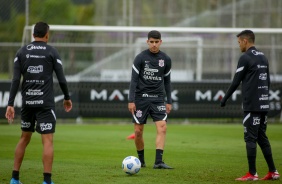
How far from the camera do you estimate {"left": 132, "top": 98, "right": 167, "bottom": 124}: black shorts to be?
1217 cm

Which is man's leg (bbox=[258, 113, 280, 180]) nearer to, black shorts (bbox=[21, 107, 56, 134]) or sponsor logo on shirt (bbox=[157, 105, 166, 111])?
sponsor logo on shirt (bbox=[157, 105, 166, 111])

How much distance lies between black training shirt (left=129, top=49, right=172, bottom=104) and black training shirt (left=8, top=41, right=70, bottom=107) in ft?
9.17

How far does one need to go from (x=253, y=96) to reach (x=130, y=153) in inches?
176

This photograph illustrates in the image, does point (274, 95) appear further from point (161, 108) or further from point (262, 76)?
point (262, 76)

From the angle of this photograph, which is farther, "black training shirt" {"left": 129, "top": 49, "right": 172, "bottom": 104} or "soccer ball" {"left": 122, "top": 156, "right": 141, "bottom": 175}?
"black training shirt" {"left": 129, "top": 49, "right": 172, "bottom": 104}

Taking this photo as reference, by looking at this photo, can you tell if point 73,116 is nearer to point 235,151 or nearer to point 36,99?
point 235,151

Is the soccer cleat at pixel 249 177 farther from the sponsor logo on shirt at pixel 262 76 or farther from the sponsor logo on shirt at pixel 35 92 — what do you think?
the sponsor logo on shirt at pixel 35 92

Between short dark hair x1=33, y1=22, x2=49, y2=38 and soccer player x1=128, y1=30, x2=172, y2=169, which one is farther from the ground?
short dark hair x1=33, y1=22, x2=49, y2=38

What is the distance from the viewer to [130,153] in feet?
47.3

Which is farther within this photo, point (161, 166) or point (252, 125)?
point (161, 166)

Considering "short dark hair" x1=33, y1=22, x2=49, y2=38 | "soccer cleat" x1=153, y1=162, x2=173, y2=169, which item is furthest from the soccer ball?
"short dark hair" x1=33, y1=22, x2=49, y2=38

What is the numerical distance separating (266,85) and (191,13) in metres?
23.3

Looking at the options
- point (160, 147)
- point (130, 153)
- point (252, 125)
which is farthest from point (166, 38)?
point (252, 125)

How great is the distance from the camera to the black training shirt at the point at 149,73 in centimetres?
1216
